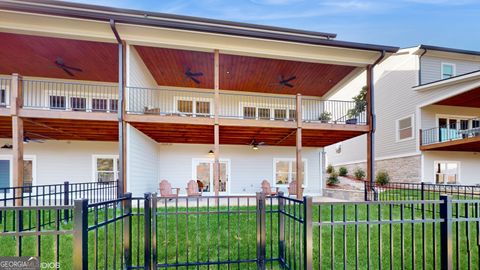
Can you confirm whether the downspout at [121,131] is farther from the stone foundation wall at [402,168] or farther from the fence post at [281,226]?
the stone foundation wall at [402,168]

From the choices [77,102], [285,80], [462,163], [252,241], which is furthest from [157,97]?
[462,163]

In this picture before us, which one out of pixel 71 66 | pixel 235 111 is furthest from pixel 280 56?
pixel 71 66

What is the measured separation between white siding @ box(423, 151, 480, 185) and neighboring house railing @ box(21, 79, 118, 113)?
16.5 m

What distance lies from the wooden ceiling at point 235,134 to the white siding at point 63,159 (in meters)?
3.10

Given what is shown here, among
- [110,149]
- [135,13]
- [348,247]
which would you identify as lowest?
[348,247]

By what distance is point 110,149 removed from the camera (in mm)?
11000

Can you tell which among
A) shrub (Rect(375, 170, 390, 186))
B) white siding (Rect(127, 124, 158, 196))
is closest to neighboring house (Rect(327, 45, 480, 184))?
shrub (Rect(375, 170, 390, 186))

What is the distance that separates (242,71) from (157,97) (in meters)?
4.43

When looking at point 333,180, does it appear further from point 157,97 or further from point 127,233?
point 127,233

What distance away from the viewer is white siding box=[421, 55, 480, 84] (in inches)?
553

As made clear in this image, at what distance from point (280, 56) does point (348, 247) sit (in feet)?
21.3

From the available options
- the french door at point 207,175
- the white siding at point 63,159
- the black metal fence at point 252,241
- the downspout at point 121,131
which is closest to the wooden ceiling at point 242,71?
the downspout at point 121,131

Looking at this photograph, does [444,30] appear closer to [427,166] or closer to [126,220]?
[427,166]

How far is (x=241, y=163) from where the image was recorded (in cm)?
1232
